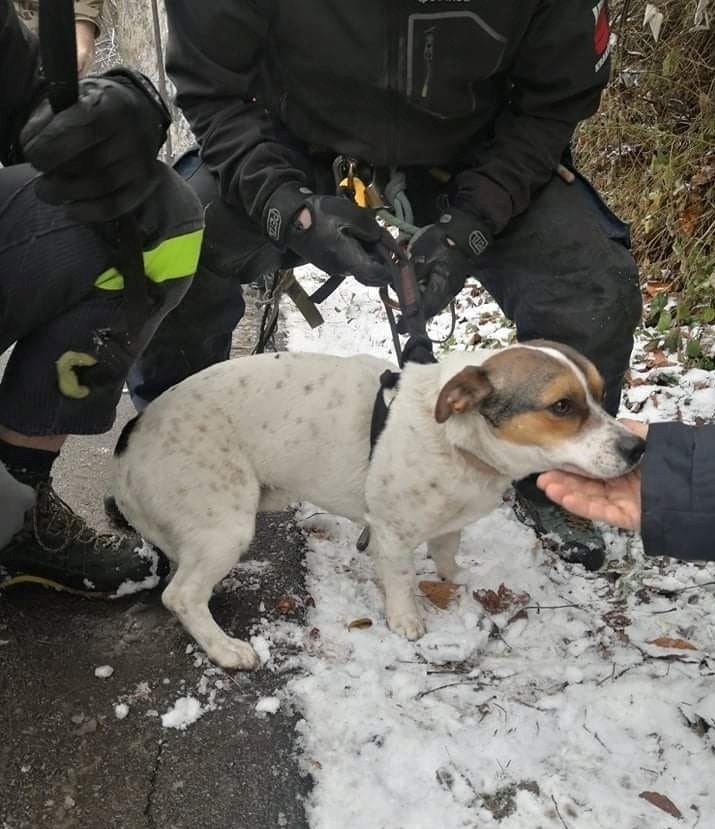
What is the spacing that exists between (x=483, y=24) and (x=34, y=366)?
6.99 feet

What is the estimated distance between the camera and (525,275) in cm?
334

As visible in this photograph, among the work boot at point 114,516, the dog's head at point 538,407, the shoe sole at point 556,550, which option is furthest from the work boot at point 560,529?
the work boot at point 114,516

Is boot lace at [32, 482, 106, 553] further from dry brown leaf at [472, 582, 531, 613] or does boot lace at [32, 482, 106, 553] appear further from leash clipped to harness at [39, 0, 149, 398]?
dry brown leaf at [472, 582, 531, 613]

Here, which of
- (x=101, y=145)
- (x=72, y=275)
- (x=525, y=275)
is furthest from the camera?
(x=525, y=275)

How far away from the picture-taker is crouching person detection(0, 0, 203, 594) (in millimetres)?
2170

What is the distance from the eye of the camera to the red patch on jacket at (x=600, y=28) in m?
3.17

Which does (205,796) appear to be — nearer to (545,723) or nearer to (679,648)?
(545,723)

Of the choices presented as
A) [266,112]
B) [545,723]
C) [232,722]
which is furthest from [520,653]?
[266,112]

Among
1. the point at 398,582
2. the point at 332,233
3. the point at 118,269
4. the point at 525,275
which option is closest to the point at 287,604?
the point at 398,582

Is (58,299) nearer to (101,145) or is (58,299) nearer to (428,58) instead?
(101,145)

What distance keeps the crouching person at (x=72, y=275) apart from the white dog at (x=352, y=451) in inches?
9.5

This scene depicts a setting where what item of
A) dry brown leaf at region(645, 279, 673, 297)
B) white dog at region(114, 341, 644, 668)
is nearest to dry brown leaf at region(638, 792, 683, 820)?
white dog at region(114, 341, 644, 668)

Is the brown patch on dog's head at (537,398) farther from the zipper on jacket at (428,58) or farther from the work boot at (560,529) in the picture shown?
the zipper on jacket at (428,58)

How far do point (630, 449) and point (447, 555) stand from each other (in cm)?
93
